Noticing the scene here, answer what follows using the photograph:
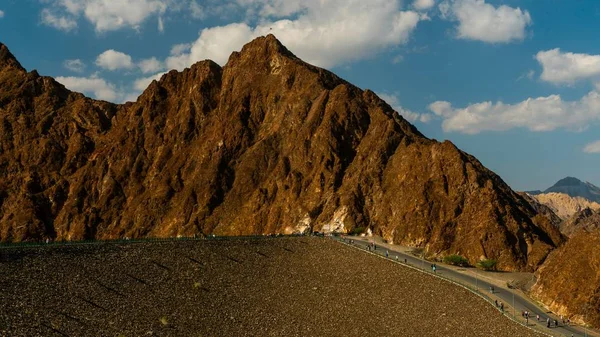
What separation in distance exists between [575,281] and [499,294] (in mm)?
7454

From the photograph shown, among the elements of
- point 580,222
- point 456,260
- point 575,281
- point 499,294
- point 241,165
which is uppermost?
point 580,222

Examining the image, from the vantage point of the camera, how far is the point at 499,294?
5984 centimetres

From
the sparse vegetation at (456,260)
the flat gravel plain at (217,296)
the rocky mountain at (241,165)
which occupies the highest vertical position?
the rocky mountain at (241,165)

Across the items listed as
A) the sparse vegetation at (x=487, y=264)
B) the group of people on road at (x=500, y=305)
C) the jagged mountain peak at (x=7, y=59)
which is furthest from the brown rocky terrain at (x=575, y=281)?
the jagged mountain peak at (x=7, y=59)

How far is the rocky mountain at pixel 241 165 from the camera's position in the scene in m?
89.2

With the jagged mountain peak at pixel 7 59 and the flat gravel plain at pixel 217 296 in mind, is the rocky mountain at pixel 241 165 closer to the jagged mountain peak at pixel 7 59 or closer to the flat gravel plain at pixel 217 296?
the jagged mountain peak at pixel 7 59

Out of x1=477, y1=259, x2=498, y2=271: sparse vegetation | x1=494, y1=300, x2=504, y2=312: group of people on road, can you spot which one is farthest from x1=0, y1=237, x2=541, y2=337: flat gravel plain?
x1=477, y1=259, x2=498, y2=271: sparse vegetation

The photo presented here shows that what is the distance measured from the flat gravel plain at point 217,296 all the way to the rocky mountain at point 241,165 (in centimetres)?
2396

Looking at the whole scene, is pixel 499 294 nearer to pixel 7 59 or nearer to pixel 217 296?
pixel 217 296

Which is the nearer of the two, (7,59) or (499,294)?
(499,294)

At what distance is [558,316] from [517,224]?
2785cm

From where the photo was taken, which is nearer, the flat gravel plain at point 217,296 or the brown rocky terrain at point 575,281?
the flat gravel plain at point 217,296

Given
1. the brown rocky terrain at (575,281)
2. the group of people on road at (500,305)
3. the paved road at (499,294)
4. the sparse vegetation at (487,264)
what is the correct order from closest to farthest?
the paved road at (499,294), the brown rocky terrain at (575,281), the group of people on road at (500,305), the sparse vegetation at (487,264)

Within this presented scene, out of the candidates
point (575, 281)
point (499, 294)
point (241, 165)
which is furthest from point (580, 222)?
point (499, 294)
